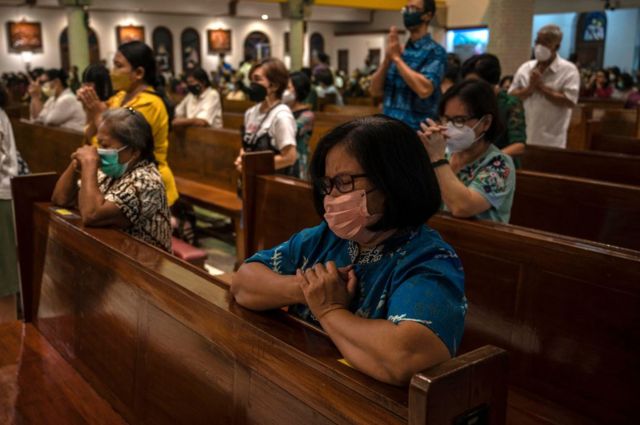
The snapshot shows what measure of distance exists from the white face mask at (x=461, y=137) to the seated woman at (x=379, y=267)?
1.11 metres

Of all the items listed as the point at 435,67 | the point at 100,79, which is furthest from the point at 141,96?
the point at 435,67

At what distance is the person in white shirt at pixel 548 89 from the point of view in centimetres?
498

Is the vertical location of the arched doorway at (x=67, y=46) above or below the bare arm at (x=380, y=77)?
above

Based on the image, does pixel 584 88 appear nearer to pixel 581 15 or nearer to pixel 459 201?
pixel 581 15

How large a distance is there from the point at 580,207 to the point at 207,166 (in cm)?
351

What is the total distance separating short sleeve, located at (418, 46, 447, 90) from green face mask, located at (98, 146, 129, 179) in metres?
1.70

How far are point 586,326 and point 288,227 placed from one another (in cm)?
164

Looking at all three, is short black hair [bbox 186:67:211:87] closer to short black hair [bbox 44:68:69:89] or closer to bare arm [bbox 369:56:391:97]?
short black hair [bbox 44:68:69:89]

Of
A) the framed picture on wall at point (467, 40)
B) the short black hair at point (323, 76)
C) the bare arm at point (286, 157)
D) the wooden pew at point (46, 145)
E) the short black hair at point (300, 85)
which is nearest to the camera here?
the bare arm at point (286, 157)

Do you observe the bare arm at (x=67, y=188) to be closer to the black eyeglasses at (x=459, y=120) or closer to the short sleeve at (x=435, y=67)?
the black eyeglasses at (x=459, y=120)

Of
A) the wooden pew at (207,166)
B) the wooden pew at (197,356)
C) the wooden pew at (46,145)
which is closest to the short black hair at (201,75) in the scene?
the wooden pew at (207,166)

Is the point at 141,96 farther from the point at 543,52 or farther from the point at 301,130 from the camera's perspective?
the point at 543,52

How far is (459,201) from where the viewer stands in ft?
8.07

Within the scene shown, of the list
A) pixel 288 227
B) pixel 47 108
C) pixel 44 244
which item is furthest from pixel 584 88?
pixel 44 244
